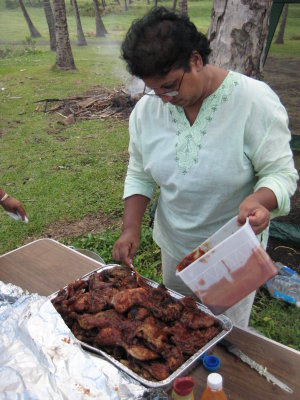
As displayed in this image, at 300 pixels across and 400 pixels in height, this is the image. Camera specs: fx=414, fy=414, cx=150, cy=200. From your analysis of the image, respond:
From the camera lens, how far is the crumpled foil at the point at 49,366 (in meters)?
1.24

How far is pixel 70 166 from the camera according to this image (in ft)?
22.9

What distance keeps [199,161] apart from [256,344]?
81 cm

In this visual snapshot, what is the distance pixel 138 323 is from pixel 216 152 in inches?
31.0

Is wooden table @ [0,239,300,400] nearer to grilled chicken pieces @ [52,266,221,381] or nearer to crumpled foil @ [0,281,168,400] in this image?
grilled chicken pieces @ [52,266,221,381]

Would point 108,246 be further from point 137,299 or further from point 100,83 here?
point 100,83

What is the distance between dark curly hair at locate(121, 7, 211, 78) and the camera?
1.62 m

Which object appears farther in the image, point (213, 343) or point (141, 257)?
point (141, 257)

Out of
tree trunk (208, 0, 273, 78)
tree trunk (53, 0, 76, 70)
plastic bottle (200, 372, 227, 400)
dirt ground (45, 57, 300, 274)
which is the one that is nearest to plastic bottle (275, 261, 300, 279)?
dirt ground (45, 57, 300, 274)

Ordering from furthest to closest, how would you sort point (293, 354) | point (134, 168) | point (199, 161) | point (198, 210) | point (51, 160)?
point (51, 160), point (134, 168), point (198, 210), point (199, 161), point (293, 354)

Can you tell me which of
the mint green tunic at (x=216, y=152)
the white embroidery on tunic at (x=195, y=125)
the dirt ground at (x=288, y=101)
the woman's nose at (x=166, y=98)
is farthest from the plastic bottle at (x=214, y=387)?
the dirt ground at (x=288, y=101)

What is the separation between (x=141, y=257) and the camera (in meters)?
4.24

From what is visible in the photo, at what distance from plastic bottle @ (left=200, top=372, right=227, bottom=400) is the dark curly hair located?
113 cm

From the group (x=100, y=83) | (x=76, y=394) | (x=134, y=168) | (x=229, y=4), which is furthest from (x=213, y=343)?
(x=100, y=83)

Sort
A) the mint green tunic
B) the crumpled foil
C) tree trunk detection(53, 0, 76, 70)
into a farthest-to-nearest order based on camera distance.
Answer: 1. tree trunk detection(53, 0, 76, 70)
2. the mint green tunic
3. the crumpled foil
